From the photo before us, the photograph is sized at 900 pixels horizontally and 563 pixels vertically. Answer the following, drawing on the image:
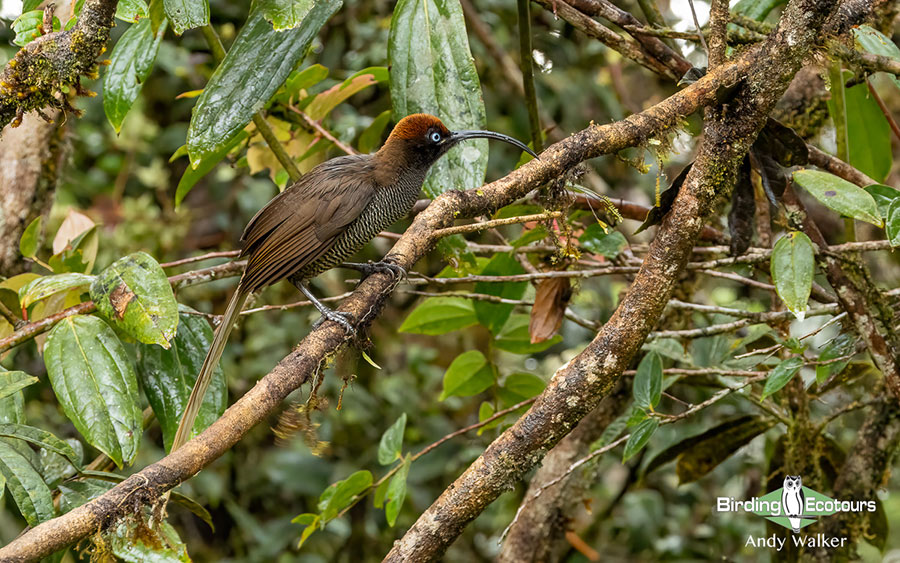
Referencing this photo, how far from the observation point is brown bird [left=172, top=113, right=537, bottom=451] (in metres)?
2.81

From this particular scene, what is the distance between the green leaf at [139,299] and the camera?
2084 millimetres

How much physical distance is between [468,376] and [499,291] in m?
0.38

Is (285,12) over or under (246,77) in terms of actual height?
over

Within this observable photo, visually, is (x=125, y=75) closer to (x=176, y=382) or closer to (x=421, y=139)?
(x=176, y=382)

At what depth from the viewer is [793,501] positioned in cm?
270

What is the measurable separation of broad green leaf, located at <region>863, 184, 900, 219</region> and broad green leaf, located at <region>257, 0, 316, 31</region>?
159 centimetres

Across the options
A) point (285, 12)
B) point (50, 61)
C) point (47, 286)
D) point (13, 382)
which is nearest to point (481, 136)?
point (285, 12)

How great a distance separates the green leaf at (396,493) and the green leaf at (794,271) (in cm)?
131

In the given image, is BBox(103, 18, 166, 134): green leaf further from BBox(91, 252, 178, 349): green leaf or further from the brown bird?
the brown bird

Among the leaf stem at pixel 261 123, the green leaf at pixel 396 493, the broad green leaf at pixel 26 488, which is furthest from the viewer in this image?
the leaf stem at pixel 261 123

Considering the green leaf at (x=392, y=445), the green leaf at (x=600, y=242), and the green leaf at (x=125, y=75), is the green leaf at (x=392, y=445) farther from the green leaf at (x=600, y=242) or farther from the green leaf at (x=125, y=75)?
the green leaf at (x=125, y=75)

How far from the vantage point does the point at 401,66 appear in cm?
258

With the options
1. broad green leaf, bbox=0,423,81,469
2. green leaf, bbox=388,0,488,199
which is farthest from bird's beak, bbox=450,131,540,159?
broad green leaf, bbox=0,423,81,469

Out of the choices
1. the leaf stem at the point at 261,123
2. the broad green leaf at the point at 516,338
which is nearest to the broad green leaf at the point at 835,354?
the broad green leaf at the point at 516,338
